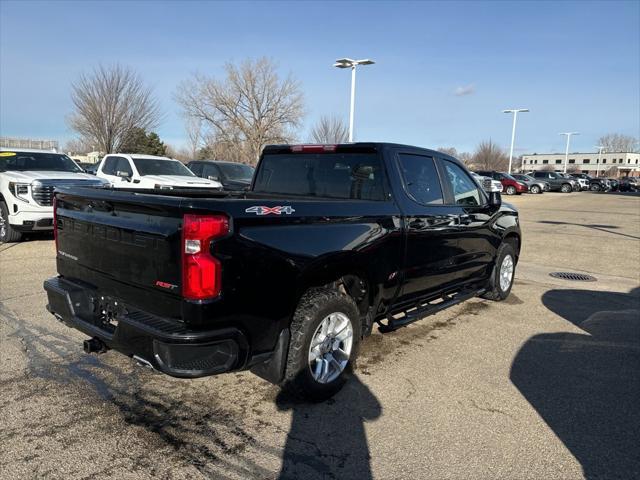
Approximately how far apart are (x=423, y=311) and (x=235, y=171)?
12.5 metres

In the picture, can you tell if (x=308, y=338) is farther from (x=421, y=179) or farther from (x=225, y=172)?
(x=225, y=172)

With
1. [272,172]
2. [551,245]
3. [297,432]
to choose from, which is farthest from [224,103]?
[297,432]

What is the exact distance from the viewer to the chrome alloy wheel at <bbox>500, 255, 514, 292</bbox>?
6.44 m

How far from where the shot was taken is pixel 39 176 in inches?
366

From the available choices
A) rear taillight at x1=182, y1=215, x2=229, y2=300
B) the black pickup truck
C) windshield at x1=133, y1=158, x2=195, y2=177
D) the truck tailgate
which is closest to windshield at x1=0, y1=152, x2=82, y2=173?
windshield at x1=133, y1=158, x2=195, y2=177

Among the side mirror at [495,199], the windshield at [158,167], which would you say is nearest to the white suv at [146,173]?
the windshield at [158,167]

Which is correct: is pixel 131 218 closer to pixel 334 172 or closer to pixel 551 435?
pixel 334 172

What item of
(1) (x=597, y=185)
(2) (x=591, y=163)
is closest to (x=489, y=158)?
(1) (x=597, y=185)

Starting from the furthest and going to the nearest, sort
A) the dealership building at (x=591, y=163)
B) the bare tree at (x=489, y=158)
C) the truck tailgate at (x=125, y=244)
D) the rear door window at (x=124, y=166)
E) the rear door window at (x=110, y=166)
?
the dealership building at (x=591, y=163) → the bare tree at (x=489, y=158) → the rear door window at (x=110, y=166) → the rear door window at (x=124, y=166) → the truck tailgate at (x=125, y=244)

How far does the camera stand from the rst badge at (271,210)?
2.91 metres

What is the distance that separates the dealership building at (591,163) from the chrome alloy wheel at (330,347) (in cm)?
12865

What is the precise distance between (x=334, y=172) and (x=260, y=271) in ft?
5.90

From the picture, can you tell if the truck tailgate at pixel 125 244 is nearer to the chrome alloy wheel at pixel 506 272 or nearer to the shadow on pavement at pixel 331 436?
the shadow on pavement at pixel 331 436

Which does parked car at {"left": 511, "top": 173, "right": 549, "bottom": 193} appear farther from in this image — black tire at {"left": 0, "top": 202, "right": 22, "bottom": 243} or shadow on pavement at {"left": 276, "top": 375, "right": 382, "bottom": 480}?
shadow on pavement at {"left": 276, "top": 375, "right": 382, "bottom": 480}
